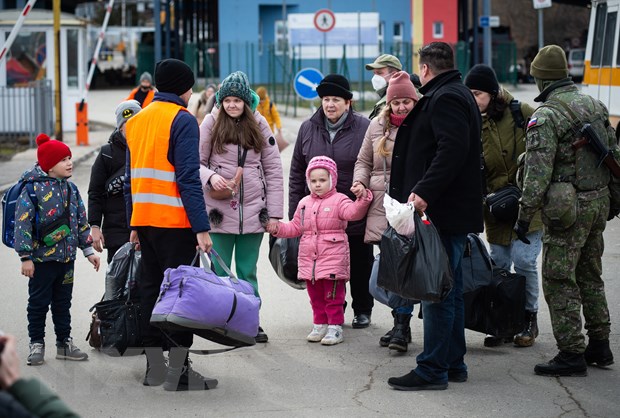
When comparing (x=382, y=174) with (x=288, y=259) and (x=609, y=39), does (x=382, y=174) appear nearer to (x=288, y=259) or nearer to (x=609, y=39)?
(x=288, y=259)

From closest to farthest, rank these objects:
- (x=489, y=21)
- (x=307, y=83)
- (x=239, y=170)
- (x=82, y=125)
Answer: (x=239, y=170) < (x=307, y=83) < (x=82, y=125) < (x=489, y=21)

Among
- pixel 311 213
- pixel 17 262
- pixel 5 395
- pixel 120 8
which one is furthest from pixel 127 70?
→ pixel 5 395

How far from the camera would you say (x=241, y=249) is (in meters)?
7.66

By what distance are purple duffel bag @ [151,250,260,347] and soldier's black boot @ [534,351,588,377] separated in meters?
1.81

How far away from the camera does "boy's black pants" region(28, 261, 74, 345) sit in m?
6.93

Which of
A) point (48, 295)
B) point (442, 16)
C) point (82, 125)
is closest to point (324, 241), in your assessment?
point (48, 295)

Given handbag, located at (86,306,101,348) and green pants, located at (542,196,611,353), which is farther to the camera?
handbag, located at (86,306,101,348)

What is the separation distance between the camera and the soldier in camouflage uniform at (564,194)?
6.38 m

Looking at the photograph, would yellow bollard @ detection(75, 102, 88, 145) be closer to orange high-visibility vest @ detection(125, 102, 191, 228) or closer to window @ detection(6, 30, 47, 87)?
window @ detection(6, 30, 47, 87)

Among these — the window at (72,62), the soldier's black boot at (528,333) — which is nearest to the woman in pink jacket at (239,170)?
the soldier's black boot at (528,333)

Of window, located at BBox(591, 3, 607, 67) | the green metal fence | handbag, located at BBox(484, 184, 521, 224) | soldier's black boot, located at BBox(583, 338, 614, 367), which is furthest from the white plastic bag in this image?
the green metal fence

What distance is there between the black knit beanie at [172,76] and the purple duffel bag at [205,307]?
3.49ft

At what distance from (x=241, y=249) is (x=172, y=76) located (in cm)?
170

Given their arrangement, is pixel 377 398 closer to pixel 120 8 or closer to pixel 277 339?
pixel 277 339
